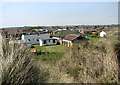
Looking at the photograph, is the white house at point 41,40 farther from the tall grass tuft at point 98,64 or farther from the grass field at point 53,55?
the tall grass tuft at point 98,64

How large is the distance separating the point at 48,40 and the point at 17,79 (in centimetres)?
2361

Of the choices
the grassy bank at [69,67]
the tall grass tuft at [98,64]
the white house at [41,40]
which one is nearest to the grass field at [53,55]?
the grassy bank at [69,67]

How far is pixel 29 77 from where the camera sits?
9.64ft

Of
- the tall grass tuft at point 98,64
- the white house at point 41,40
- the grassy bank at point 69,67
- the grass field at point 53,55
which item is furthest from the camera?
the white house at point 41,40

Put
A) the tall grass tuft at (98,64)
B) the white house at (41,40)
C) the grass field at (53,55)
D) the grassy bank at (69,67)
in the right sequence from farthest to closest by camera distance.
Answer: the white house at (41,40)
the grass field at (53,55)
the tall grass tuft at (98,64)
the grassy bank at (69,67)

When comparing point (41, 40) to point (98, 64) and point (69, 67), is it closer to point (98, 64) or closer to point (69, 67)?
point (69, 67)

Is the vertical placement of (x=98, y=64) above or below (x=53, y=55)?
above

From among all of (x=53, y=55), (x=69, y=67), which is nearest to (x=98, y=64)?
(x=69, y=67)

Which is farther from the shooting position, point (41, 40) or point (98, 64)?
point (41, 40)

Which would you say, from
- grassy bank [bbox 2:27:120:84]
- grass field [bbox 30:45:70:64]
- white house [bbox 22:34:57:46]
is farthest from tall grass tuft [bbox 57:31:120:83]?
white house [bbox 22:34:57:46]

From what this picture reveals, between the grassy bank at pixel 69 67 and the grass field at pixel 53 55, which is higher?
the grassy bank at pixel 69 67

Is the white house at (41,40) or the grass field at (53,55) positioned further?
the white house at (41,40)

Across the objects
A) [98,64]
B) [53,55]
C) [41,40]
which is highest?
[41,40]

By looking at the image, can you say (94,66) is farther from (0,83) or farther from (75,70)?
(0,83)
